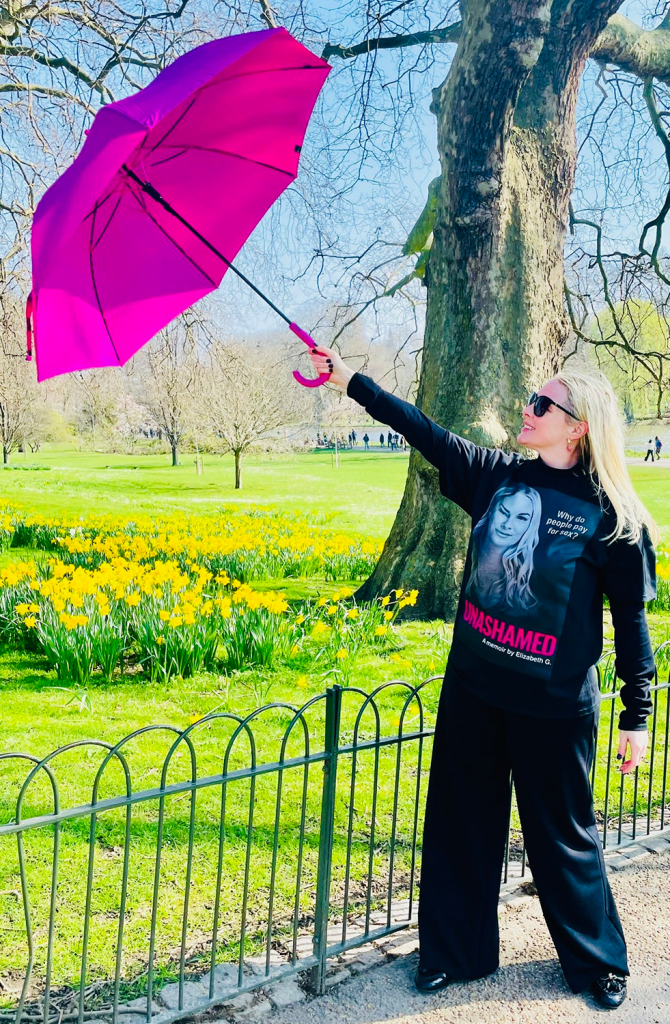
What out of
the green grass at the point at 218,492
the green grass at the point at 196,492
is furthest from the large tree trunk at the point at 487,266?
the green grass at the point at 196,492

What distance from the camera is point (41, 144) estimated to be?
8258mm

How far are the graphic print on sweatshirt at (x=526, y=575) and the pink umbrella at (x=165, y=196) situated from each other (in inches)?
28.5

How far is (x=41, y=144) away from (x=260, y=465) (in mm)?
31220

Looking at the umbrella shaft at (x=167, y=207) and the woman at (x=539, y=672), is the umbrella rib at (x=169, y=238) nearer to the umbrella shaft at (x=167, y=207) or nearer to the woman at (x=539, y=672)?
the umbrella shaft at (x=167, y=207)

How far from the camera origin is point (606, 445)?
2348 millimetres

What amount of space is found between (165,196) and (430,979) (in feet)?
9.00

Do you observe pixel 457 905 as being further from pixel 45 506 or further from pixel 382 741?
pixel 45 506

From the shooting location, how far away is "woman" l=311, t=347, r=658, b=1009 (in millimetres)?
2293

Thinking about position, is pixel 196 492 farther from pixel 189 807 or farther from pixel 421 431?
pixel 421 431

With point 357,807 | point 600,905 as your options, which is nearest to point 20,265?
point 357,807

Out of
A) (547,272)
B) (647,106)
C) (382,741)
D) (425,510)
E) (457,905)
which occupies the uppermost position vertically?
(647,106)

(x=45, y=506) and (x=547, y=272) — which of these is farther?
(x=45, y=506)

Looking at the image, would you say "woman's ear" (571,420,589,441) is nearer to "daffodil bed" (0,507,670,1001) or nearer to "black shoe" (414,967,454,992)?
"daffodil bed" (0,507,670,1001)

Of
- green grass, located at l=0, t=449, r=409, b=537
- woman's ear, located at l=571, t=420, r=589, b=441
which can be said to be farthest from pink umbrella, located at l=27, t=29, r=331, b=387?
green grass, located at l=0, t=449, r=409, b=537
